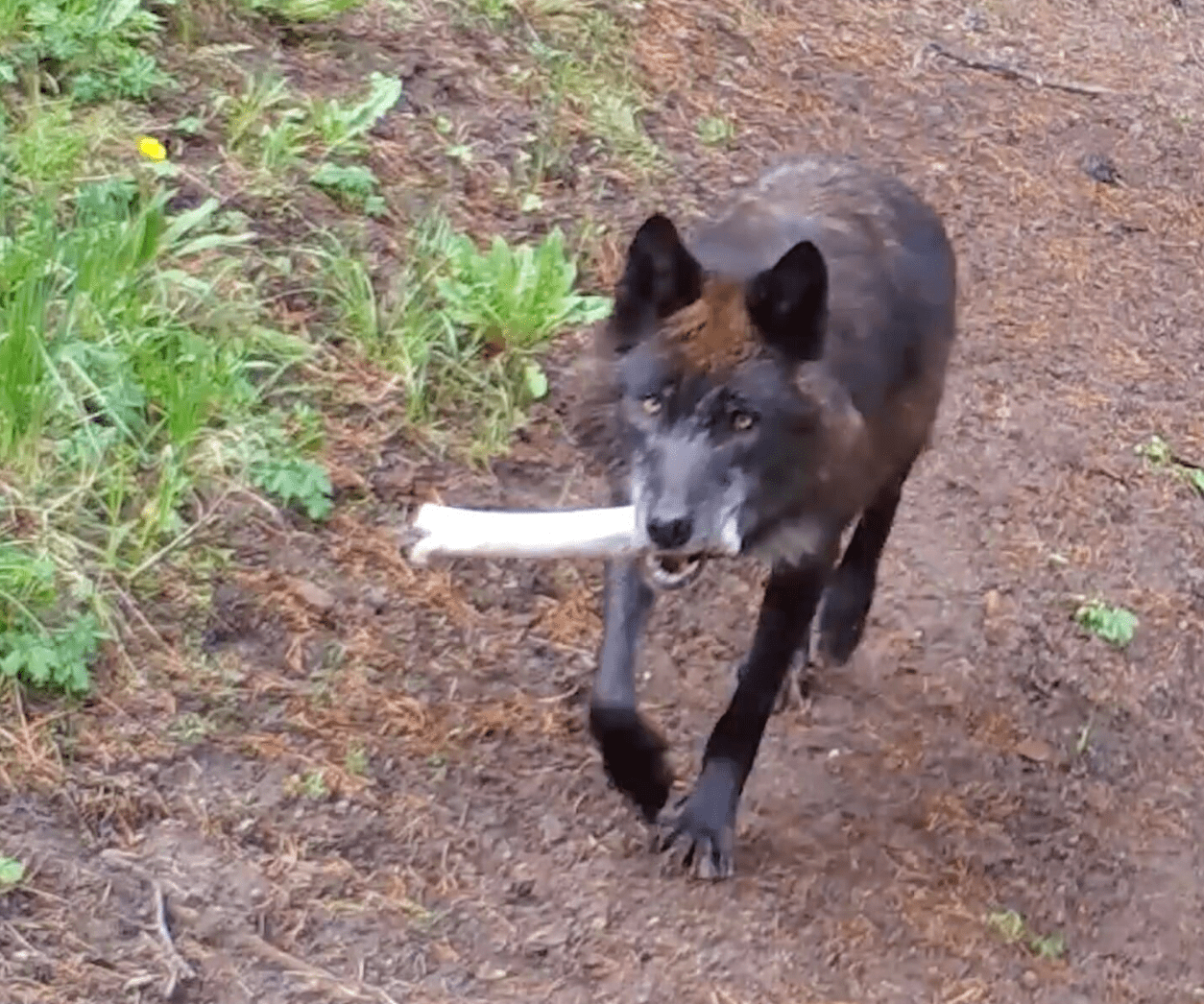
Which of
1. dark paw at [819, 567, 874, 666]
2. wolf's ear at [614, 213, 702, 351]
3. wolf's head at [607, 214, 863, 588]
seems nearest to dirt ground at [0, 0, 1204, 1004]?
dark paw at [819, 567, 874, 666]

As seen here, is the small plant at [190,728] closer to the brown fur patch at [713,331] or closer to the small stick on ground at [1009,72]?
the brown fur patch at [713,331]

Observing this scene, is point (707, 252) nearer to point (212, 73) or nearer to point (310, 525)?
point (310, 525)

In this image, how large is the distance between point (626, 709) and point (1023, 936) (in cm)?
124

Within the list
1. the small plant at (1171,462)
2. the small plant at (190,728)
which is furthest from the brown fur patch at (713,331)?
the small plant at (1171,462)

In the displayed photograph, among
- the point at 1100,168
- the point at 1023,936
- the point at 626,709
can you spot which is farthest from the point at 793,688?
the point at 1100,168

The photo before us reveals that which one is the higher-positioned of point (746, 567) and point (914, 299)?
point (914, 299)

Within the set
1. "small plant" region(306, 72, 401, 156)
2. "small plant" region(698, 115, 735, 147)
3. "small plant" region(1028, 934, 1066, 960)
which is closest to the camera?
"small plant" region(1028, 934, 1066, 960)

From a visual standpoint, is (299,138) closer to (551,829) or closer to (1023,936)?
(551,829)

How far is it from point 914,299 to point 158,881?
8.41 ft

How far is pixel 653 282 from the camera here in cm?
463

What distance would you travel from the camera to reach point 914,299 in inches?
220

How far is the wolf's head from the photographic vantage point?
14.6 feet

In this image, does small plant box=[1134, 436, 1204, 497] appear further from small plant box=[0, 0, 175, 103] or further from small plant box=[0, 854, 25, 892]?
small plant box=[0, 854, 25, 892]

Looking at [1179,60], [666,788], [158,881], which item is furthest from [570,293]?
[1179,60]
